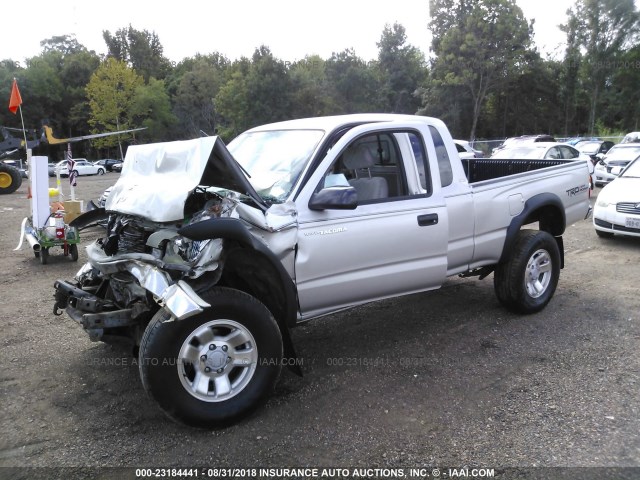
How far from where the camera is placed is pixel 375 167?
446 cm

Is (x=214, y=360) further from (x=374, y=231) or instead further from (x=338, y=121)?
(x=338, y=121)

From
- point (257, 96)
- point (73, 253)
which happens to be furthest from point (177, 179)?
point (257, 96)

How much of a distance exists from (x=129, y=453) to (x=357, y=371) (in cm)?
177

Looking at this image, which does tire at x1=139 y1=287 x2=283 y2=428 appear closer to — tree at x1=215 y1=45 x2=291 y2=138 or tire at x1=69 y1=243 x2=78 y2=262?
tire at x1=69 y1=243 x2=78 y2=262

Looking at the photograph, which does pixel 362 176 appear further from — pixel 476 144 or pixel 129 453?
pixel 476 144

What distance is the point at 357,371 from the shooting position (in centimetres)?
404

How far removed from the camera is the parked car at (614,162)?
15.6 meters

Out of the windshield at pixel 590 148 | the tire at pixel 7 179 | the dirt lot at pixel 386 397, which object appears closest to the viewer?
the dirt lot at pixel 386 397

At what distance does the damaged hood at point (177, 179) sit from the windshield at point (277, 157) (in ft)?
0.93

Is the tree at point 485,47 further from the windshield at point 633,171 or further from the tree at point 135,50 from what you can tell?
the tree at point 135,50

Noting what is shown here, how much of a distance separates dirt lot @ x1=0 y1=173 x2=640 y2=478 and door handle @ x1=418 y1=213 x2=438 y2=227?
3.67 ft

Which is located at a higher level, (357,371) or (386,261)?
(386,261)

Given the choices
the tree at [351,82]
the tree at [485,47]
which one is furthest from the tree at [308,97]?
the tree at [485,47]

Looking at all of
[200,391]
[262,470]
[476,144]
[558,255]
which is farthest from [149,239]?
[476,144]
